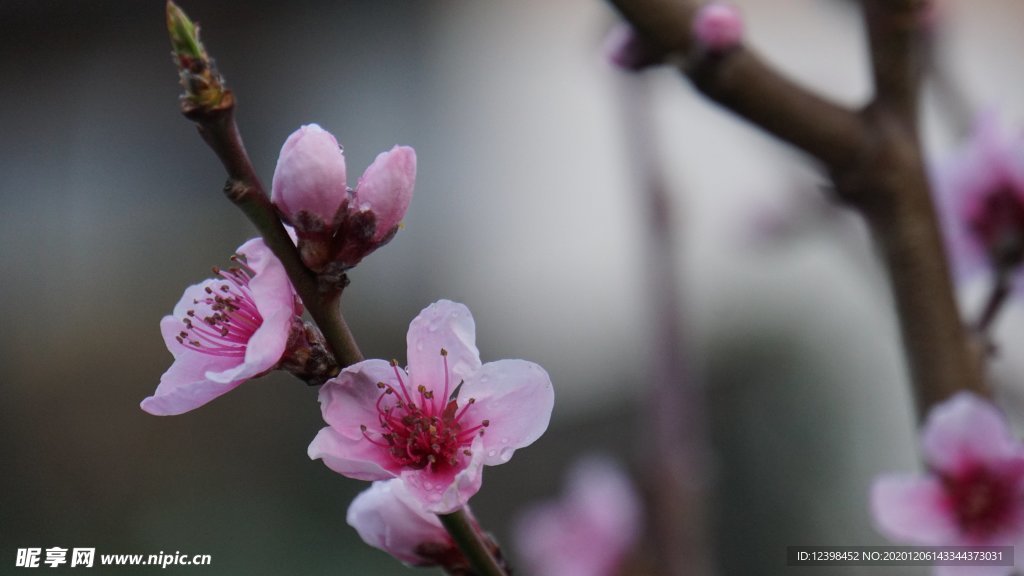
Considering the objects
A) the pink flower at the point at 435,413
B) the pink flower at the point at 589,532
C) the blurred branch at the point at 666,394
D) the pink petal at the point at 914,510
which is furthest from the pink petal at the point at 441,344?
the pink flower at the point at 589,532

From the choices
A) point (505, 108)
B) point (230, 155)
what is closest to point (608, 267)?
point (505, 108)

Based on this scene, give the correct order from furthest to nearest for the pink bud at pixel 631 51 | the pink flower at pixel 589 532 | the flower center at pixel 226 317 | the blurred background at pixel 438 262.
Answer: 1. the blurred background at pixel 438 262
2. the pink flower at pixel 589 532
3. the pink bud at pixel 631 51
4. the flower center at pixel 226 317

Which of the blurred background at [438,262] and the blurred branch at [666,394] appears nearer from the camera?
the blurred branch at [666,394]

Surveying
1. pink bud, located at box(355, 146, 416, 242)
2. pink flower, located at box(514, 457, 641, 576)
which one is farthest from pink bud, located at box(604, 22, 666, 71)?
pink flower, located at box(514, 457, 641, 576)

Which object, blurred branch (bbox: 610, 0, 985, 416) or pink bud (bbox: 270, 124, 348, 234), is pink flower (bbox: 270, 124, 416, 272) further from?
blurred branch (bbox: 610, 0, 985, 416)

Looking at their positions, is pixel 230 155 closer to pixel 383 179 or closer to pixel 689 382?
pixel 383 179

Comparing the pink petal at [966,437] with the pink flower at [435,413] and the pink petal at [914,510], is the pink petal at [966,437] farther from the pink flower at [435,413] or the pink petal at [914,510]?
the pink flower at [435,413]

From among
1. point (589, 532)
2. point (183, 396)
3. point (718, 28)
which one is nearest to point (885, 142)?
point (718, 28)
